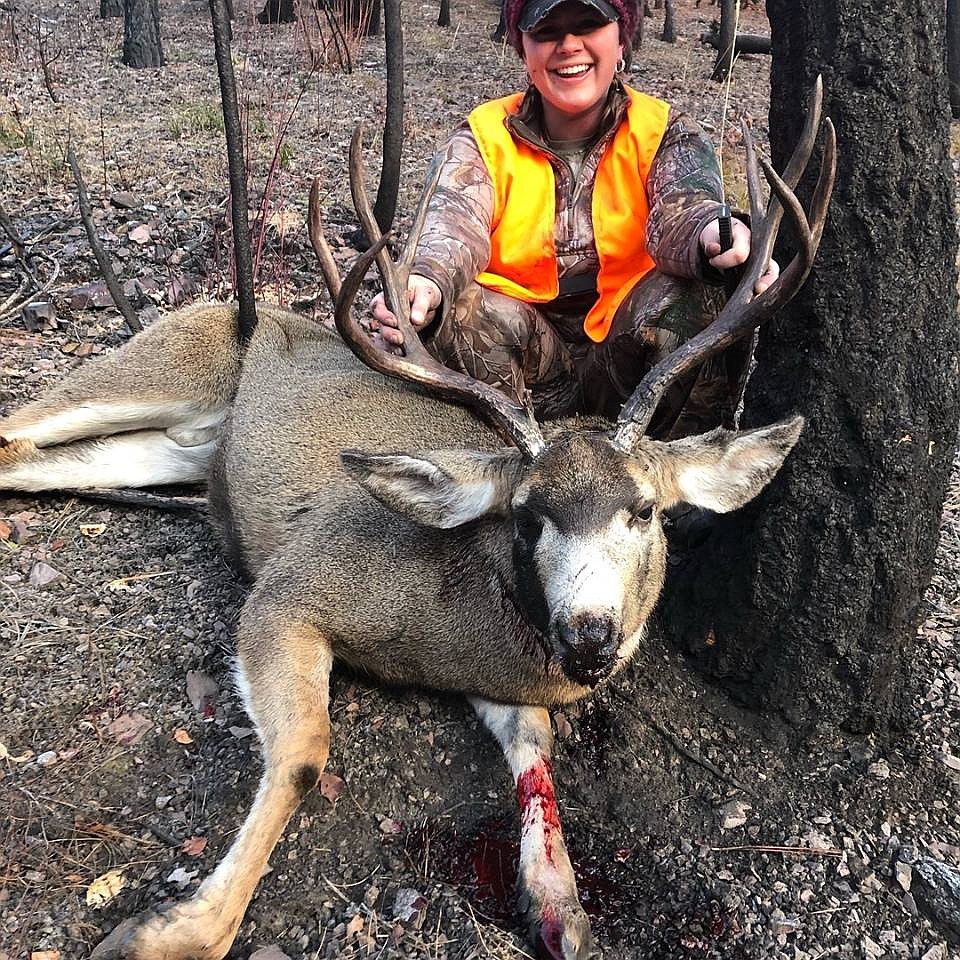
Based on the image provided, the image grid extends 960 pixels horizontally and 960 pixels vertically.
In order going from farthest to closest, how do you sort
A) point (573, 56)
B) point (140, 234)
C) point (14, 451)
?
point (140, 234) → point (14, 451) → point (573, 56)

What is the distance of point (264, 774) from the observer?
321 cm

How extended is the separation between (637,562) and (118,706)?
198 centimetres

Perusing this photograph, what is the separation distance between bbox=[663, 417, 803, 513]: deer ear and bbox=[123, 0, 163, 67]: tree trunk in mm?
14552

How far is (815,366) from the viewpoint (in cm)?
321

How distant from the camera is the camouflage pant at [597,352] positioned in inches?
157

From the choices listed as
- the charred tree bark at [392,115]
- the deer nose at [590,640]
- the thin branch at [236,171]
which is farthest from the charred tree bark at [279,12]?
the deer nose at [590,640]

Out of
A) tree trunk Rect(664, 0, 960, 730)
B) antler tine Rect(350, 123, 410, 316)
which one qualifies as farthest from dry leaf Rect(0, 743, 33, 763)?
tree trunk Rect(664, 0, 960, 730)

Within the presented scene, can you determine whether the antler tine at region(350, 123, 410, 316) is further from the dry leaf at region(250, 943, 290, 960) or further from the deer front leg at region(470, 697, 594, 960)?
the dry leaf at region(250, 943, 290, 960)

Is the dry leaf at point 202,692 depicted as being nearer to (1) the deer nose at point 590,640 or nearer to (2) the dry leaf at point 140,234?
(1) the deer nose at point 590,640

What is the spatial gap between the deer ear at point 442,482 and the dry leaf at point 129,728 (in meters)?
1.20

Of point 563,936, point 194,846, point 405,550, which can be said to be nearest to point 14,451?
point 405,550

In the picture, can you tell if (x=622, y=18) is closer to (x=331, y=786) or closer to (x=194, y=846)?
(x=331, y=786)

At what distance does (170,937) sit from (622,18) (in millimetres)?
3678

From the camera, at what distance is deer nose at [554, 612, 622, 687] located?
2584 millimetres
